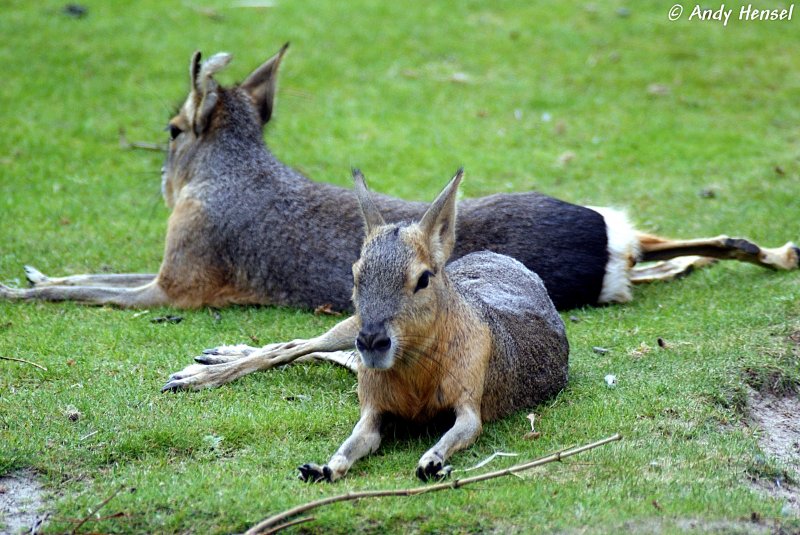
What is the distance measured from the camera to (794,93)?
34.9ft

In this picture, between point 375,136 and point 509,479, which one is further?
point 375,136

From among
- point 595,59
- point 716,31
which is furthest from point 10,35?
point 716,31

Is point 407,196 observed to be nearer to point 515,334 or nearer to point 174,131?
point 174,131

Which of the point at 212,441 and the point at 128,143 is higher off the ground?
the point at 212,441

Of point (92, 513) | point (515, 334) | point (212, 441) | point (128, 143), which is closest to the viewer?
point (92, 513)

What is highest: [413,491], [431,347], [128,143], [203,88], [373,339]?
[203,88]

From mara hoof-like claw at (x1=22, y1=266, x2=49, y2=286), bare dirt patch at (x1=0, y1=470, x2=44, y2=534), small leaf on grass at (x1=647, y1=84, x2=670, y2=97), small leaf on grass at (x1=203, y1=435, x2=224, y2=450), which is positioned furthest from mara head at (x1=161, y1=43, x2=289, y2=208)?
small leaf on grass at (x1=647, y1=84, x2=670, y2=97)

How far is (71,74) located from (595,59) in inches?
207

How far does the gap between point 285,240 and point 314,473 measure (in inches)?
108

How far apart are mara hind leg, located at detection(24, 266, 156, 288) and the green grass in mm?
273

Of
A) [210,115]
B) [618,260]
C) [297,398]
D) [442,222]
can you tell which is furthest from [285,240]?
[442,222]

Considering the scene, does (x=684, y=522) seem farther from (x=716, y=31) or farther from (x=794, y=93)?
(x=716, y=31)

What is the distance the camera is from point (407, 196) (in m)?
8.27

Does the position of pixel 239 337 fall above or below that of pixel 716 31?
below
